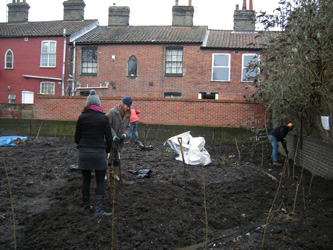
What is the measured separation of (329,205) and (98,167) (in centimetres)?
413

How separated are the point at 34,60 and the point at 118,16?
742 cm

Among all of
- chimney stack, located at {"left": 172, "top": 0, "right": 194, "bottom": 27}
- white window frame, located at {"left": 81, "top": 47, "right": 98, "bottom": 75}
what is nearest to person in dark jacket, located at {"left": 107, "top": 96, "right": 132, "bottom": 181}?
white window frame, located at {"left": 81, "top": 47, "right": 98, "bottom": 75}

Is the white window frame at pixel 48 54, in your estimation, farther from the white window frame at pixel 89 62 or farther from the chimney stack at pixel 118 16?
the chimney stack at pixel 118 16

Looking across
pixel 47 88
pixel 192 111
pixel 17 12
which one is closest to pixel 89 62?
pixel 47 88

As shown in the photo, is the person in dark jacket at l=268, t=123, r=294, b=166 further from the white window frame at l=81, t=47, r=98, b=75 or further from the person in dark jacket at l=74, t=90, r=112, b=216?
the white window frame at l=81, t=47, r=98, b=75

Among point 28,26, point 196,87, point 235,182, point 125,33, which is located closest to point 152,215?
point 235,182

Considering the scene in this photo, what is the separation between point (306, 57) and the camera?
22.6ft

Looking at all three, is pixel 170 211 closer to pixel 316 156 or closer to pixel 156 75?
pixel 316 156

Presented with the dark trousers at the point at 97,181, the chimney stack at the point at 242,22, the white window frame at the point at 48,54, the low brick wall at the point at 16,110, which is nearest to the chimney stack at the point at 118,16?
the white window frame at the point at 48,54

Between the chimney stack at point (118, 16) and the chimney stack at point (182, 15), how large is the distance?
3.81m

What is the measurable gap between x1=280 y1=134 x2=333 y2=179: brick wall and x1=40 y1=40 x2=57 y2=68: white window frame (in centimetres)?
1921

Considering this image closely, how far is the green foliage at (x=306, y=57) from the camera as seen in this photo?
6.34 m

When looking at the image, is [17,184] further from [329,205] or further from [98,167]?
[329,205]

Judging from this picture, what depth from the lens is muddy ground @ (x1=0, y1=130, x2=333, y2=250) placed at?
402 centimetres
